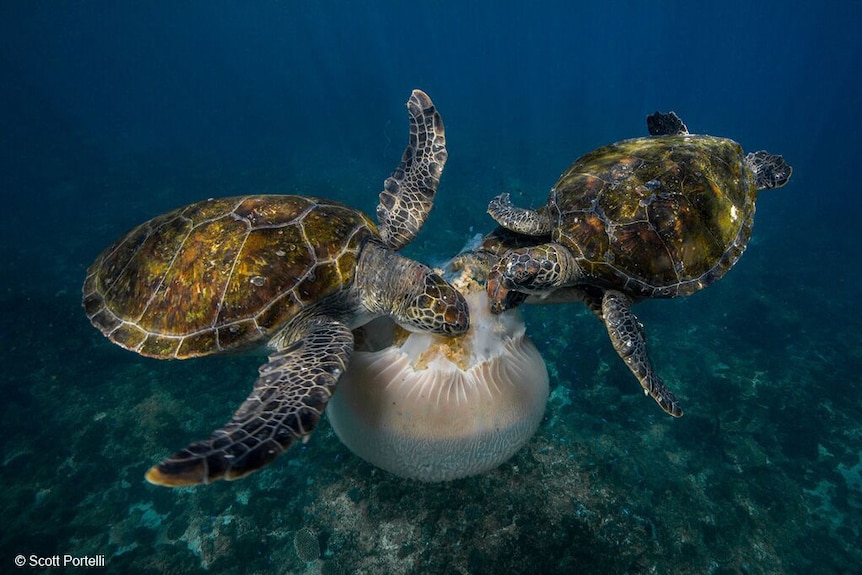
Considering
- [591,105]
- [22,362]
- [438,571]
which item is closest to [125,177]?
[22,362]

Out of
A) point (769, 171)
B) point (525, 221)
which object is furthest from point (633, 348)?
point (769, 171)

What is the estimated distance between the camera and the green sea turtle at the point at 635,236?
13.0ft

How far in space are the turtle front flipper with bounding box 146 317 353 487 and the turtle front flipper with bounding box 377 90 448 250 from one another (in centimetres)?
165

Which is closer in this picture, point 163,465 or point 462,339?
point 163,465

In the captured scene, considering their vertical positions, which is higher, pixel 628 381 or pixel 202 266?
pixel 202 266

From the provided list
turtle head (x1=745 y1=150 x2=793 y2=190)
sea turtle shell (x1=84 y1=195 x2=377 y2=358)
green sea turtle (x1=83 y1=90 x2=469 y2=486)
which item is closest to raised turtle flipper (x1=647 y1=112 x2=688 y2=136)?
turtle head (x1=745 y1=150 x2=793 y2=190)

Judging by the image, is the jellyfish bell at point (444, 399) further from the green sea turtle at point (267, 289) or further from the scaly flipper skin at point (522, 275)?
the green sea turtle at point (267, 289)

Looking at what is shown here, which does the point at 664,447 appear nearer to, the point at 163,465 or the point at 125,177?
the point at 163,465

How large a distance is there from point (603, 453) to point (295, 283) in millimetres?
5699

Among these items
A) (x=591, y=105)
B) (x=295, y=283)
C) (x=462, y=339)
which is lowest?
(x=591, y=105)

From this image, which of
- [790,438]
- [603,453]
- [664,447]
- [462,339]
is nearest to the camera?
Result: [462,339]

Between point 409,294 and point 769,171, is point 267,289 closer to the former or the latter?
point 409,294

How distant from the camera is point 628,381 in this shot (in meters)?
8.44

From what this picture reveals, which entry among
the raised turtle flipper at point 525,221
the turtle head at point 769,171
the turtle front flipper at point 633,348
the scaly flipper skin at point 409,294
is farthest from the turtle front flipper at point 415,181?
the turtle head at point 769,171
